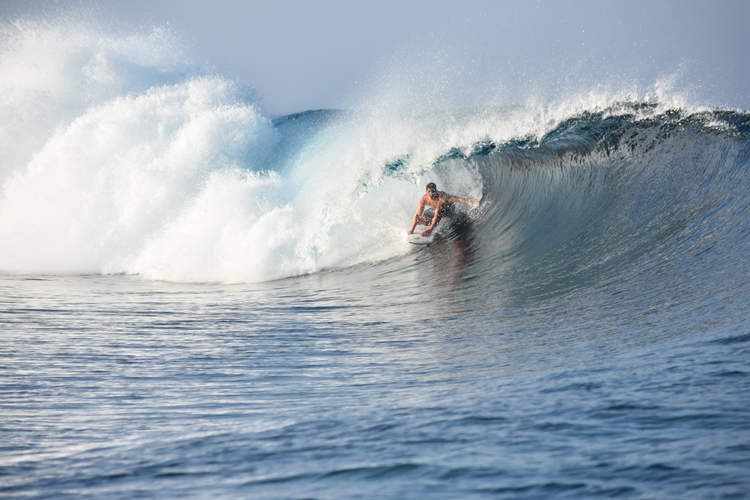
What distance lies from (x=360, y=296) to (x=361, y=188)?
3106mm

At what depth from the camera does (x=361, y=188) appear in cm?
895

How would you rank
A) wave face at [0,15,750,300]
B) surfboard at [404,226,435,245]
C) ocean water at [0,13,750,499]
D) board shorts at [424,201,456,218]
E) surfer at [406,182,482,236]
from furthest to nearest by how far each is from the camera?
board shorts at [424,201,456,218], surfer at [406,182,482,236], surfboard at [404,226,435,245], wave face at [0,15,750,300], ocean water at [0,13,750,499]

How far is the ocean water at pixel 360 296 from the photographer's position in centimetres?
224

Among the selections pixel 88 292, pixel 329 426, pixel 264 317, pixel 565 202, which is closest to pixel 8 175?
pixel 88 292

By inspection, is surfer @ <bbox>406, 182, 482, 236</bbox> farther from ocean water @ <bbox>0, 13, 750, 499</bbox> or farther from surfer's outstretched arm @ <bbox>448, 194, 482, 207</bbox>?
ocean water @ <bbox>0, 13, 750, 499</bbox>

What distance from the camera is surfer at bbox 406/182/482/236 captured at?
828 centimetres

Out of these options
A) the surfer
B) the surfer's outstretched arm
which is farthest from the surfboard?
the surfer's outstretched arm

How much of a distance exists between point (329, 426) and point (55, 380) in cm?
200

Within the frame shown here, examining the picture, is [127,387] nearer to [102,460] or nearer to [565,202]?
[102,460]

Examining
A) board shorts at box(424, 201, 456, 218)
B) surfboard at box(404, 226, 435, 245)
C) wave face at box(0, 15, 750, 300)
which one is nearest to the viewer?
wave face at box(0, 15, 750, 300)

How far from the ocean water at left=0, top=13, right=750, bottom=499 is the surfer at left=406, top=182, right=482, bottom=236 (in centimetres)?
30

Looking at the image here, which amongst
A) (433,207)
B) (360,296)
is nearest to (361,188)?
(433,207)

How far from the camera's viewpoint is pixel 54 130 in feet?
37.9

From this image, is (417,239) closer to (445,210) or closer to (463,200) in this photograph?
(445,210)
